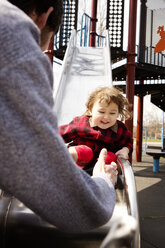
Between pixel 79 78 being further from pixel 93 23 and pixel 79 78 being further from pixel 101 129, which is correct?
pixel 93 23

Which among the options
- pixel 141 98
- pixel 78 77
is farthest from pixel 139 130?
pixel 78 77

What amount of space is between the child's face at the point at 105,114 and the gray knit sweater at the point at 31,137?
1.53 meters

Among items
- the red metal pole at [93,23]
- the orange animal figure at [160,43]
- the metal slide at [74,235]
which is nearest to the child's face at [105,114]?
the metal slide at [74,235]

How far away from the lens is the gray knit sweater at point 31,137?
0.50 m

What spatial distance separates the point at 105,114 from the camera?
207 centimetres

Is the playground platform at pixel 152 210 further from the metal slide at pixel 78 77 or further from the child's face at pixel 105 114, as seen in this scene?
the metal slide at pixel 78 77

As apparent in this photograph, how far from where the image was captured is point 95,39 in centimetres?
771

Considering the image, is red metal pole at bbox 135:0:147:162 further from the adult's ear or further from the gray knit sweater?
the gray knit sweater

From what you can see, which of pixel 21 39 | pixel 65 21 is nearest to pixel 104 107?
pixel 21 39

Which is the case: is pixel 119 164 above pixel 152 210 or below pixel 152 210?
above

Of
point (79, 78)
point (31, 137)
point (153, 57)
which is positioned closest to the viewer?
point (31, 137)

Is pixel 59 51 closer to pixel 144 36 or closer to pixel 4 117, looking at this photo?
pixel 144 36

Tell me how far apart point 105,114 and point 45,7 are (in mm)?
1344

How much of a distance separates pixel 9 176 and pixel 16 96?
16 cm
